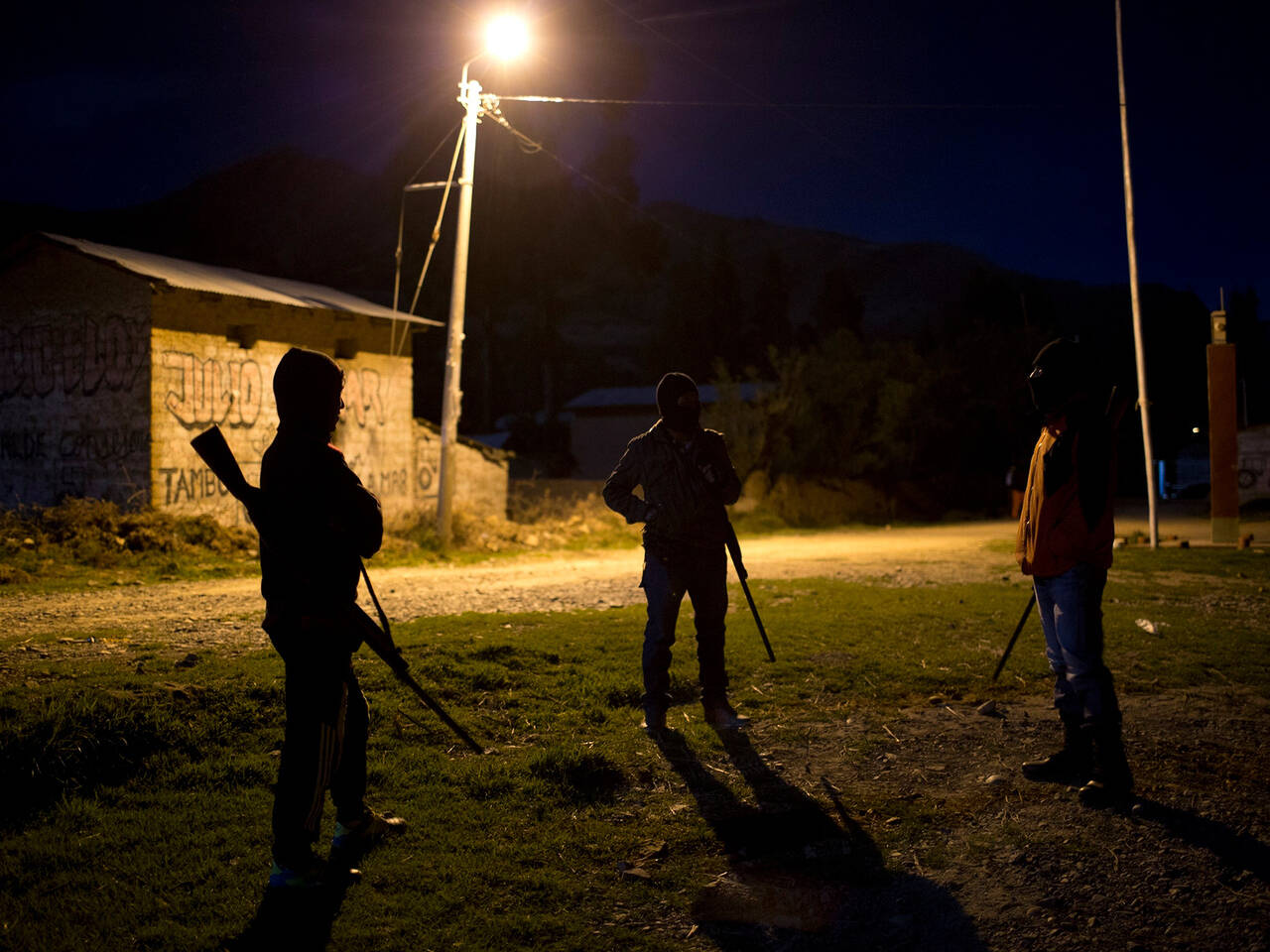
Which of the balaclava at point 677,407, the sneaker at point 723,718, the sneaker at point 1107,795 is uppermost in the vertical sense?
the balaclava at point 677,407

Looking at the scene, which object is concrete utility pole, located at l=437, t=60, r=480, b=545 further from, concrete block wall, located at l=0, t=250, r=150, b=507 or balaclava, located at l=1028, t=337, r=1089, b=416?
balaclava, located at l=1028, t=337, r=1089, b=416

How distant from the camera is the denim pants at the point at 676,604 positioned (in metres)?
5.15

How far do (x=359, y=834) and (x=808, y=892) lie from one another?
1.73 metres

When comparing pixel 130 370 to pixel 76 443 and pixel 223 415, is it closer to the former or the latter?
pixel 223 415

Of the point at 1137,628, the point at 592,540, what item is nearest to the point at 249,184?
the point at 592,540

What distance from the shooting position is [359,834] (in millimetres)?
3574

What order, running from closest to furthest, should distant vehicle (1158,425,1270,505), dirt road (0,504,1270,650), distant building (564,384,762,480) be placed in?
dirt road (0,504,1270,650) < distant vehicle (1158,425,1270,505) < distant building (564,384,762,480)

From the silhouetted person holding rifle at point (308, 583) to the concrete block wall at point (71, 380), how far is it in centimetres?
1307

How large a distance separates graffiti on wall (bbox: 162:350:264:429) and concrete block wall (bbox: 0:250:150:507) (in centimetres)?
51

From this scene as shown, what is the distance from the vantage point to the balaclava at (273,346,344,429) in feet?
10.6

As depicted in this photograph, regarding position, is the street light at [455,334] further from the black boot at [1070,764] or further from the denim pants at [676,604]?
the black boot at [1070,764]

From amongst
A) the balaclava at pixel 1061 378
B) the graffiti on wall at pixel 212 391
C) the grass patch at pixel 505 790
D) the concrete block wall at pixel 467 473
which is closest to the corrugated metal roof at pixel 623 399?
the concrete block wall at pixel 467 473

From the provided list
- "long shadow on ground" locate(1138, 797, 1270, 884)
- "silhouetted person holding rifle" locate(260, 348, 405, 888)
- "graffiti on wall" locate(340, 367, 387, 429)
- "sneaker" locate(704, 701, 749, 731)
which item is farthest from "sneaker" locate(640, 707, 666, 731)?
"graffiti on wall" locate(340, 367, 387, 429)

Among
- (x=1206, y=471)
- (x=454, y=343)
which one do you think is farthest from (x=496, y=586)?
(x=1206, y=471)
